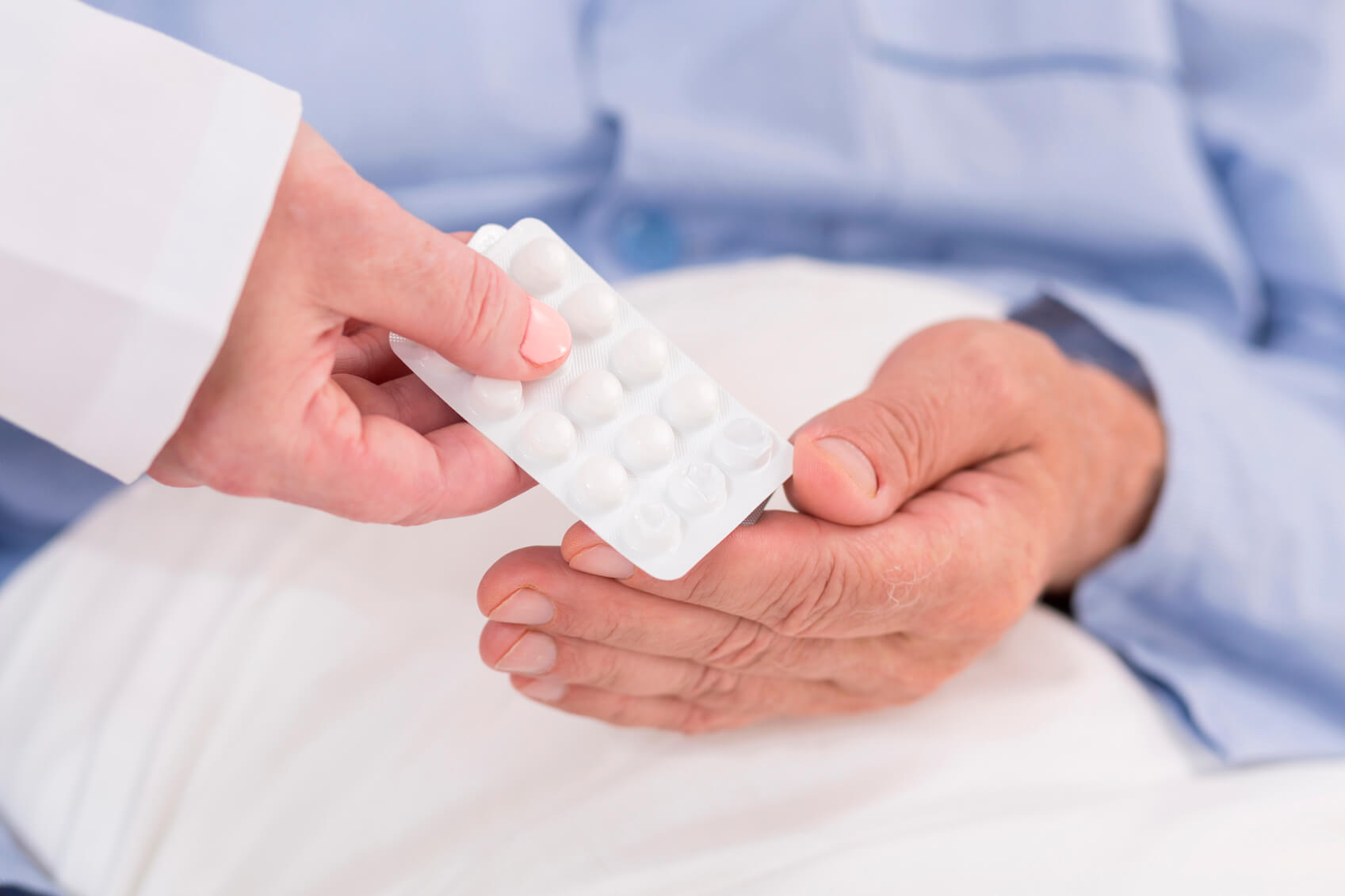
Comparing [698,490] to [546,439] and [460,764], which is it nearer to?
[546,439]

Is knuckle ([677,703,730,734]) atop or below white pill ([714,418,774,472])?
below

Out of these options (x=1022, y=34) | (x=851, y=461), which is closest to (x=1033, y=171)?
(x=1022, y=34)

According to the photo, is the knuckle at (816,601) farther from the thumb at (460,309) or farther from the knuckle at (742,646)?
the thumb at (460,309)

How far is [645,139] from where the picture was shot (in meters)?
0.73

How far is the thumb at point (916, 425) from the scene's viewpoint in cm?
43

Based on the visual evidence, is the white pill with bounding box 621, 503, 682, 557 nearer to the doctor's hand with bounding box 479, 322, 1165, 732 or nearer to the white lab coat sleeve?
the doctor's hand with bounding box 479, 322, 1165, 732

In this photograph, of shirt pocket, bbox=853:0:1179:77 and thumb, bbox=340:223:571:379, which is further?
shirt pocket, bbox=853:0:1179:77

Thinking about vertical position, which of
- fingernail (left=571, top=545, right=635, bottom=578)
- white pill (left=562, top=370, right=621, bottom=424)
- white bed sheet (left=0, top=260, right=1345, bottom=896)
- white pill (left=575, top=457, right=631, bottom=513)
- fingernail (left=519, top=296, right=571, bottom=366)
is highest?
fingernail (left=519, top=296, right=571, bottom=366)

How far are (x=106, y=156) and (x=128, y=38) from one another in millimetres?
47

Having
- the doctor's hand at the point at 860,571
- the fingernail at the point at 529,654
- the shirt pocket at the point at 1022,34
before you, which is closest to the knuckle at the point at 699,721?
the doctor's hand at the point at 860,571

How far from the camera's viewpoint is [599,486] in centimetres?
40

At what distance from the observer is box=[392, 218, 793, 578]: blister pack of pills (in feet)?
1.30

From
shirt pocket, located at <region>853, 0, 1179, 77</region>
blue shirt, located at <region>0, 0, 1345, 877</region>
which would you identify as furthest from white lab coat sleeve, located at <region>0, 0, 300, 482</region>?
shirt pocket, located at <region>853, 0, 1179, 77</region>

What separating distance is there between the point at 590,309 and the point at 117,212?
184mm
